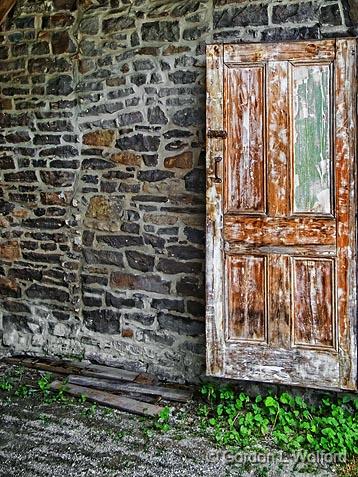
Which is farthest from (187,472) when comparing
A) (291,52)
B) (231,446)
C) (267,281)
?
(291,52)

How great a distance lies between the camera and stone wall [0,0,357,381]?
3.96 m

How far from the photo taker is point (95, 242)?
4.43 meters

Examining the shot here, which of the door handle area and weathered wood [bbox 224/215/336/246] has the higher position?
the door handle area

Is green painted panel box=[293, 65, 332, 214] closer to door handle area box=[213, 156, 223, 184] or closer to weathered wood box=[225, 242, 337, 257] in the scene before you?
weathered wood box=[225, 242, 337, 257]

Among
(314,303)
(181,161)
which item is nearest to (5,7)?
(181,161)

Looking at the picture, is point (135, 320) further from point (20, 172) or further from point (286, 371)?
point (20, 172)

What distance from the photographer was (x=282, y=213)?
11.4ft

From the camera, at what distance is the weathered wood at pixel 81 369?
4.23 metres

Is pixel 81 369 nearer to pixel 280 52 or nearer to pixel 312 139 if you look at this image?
pixel 312 139

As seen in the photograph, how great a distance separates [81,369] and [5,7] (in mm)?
3045

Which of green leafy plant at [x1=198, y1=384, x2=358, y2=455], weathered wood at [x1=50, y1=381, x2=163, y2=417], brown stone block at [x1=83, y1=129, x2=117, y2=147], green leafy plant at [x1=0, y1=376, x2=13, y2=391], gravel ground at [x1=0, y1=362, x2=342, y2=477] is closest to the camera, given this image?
gravel ground at [x1=0, y1=362, x2=342, y2=477]

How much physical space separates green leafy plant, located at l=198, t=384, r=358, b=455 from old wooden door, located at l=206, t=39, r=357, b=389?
250 mm

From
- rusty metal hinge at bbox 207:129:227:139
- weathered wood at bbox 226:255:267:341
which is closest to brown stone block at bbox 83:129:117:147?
rusty metal hinge at bbox 207:129:227:139

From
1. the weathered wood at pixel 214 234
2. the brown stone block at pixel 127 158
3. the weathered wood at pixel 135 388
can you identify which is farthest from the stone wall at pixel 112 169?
the weathered wood at pixel 214 234
